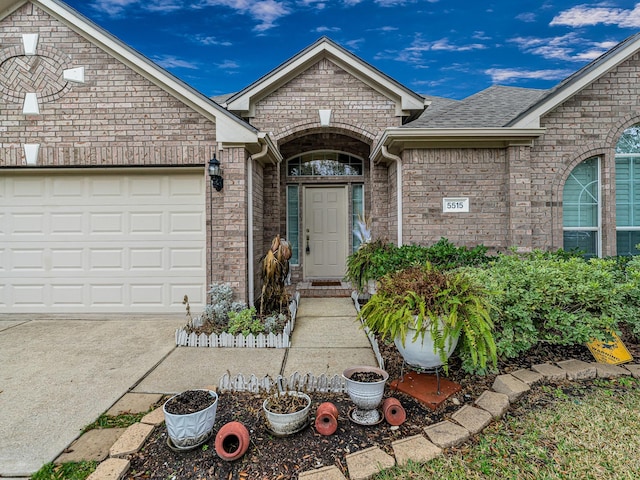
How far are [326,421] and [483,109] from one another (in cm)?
710

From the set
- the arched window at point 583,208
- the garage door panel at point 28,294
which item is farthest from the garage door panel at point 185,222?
the arched window at point 583,208

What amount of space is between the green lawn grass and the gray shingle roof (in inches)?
186

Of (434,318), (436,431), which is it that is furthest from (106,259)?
(436,431)

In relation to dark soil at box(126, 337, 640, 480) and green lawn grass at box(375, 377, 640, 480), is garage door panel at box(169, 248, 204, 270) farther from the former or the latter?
green lawn grass at box(375, 377, 640, 480)

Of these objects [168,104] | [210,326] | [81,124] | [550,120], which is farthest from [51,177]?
[550,120]

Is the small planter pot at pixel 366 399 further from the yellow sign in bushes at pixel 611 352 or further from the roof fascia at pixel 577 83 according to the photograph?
the roof fascia at pixel 577 83

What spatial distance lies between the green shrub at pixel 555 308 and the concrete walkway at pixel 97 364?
141 cm

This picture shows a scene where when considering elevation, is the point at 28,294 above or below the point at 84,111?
below

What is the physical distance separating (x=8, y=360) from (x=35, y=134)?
11.0 ft

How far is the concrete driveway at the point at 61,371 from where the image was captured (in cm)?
231

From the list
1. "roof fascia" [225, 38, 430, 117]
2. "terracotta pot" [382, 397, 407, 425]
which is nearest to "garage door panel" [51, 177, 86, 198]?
"roof fascia" [225, 38, 430, 117]

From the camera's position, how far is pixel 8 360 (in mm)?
3674

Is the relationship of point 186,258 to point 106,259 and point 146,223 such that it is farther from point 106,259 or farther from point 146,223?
point 106,259

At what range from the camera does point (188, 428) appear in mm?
2041
